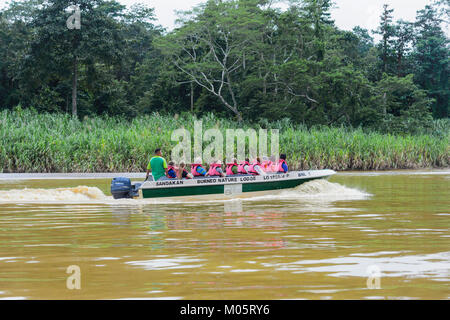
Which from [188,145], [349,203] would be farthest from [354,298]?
[188,145]

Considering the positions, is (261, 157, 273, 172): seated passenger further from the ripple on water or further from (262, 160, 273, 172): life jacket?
the ripple on water

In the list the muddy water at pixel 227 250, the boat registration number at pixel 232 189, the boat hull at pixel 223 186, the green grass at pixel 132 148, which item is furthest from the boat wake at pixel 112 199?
the green grass at pixel 132 148

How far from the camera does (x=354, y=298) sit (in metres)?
5.20

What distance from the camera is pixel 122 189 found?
47.9 feet

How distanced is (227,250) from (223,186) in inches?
304

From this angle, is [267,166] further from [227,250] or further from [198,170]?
[227,250]

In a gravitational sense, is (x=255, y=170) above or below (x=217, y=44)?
below

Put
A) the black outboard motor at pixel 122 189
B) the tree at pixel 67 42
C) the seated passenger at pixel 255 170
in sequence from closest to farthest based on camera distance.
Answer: the black outboard motor at pixel 122 189 → the seated passenger at pixel 255 170 → the tree at pixel 67 42

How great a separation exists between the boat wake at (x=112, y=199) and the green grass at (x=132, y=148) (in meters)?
9.71

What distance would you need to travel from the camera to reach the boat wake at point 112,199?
47.3ft

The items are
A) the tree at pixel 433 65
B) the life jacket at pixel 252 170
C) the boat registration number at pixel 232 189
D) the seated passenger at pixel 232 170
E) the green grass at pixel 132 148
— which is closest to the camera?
the boat registration number at pixel 232 189

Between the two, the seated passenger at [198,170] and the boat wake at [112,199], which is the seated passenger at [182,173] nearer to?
the seated passenger at [198,170]

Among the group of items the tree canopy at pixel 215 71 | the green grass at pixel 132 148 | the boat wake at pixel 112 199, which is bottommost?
the boat wake at pixel 112 199

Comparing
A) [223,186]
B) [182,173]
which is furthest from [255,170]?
[182,173]
